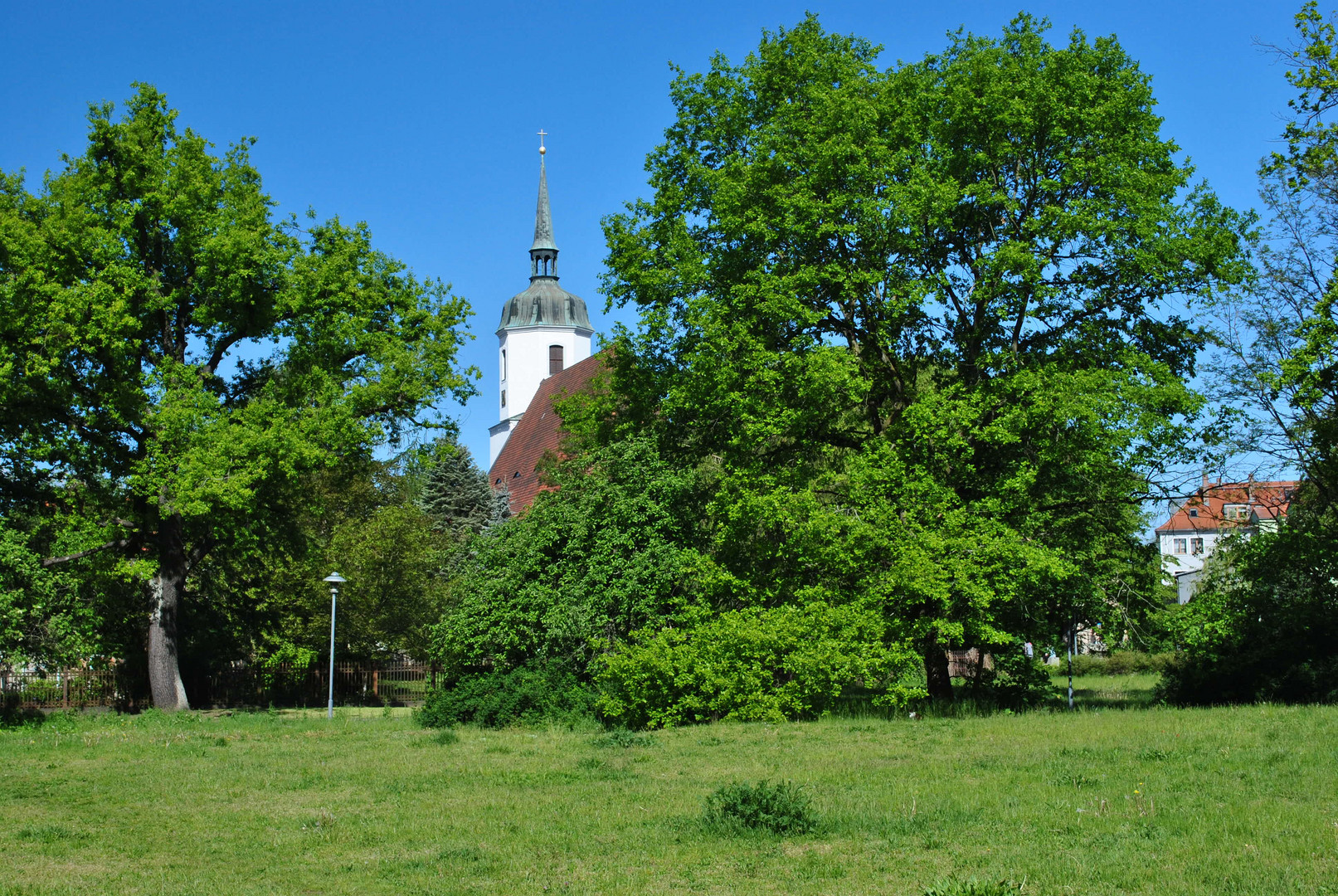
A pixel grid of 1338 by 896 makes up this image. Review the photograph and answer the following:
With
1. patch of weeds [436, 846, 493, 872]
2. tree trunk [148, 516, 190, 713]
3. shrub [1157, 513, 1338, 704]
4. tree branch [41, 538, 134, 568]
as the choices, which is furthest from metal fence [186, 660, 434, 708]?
patch of weeds [436, 846, 493, 872]

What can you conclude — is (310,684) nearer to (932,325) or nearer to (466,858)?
(932,325)

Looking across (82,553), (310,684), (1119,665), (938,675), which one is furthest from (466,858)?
(1119,665)

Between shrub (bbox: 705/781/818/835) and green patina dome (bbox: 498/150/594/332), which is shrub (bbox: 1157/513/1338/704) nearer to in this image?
shrub (bbox: 705/781/818/835)

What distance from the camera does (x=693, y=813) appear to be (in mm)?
10242

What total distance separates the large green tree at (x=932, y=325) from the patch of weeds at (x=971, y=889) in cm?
1263

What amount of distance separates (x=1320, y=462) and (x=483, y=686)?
1517cm

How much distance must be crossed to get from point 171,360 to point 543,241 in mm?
69697

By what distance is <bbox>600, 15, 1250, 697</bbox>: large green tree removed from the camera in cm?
2000

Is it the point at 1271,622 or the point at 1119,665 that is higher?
the point at 1271,622

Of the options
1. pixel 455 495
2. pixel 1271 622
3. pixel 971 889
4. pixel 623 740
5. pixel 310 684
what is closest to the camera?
pixel 971 889

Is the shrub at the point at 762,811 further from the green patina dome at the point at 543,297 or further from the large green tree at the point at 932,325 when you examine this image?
the green patina dome at the point at 543,297

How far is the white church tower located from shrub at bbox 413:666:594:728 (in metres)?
68.2

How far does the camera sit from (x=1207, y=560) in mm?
26281

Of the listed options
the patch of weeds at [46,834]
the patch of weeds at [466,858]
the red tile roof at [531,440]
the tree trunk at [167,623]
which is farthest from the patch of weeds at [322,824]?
the red tile roof at [531,440]
